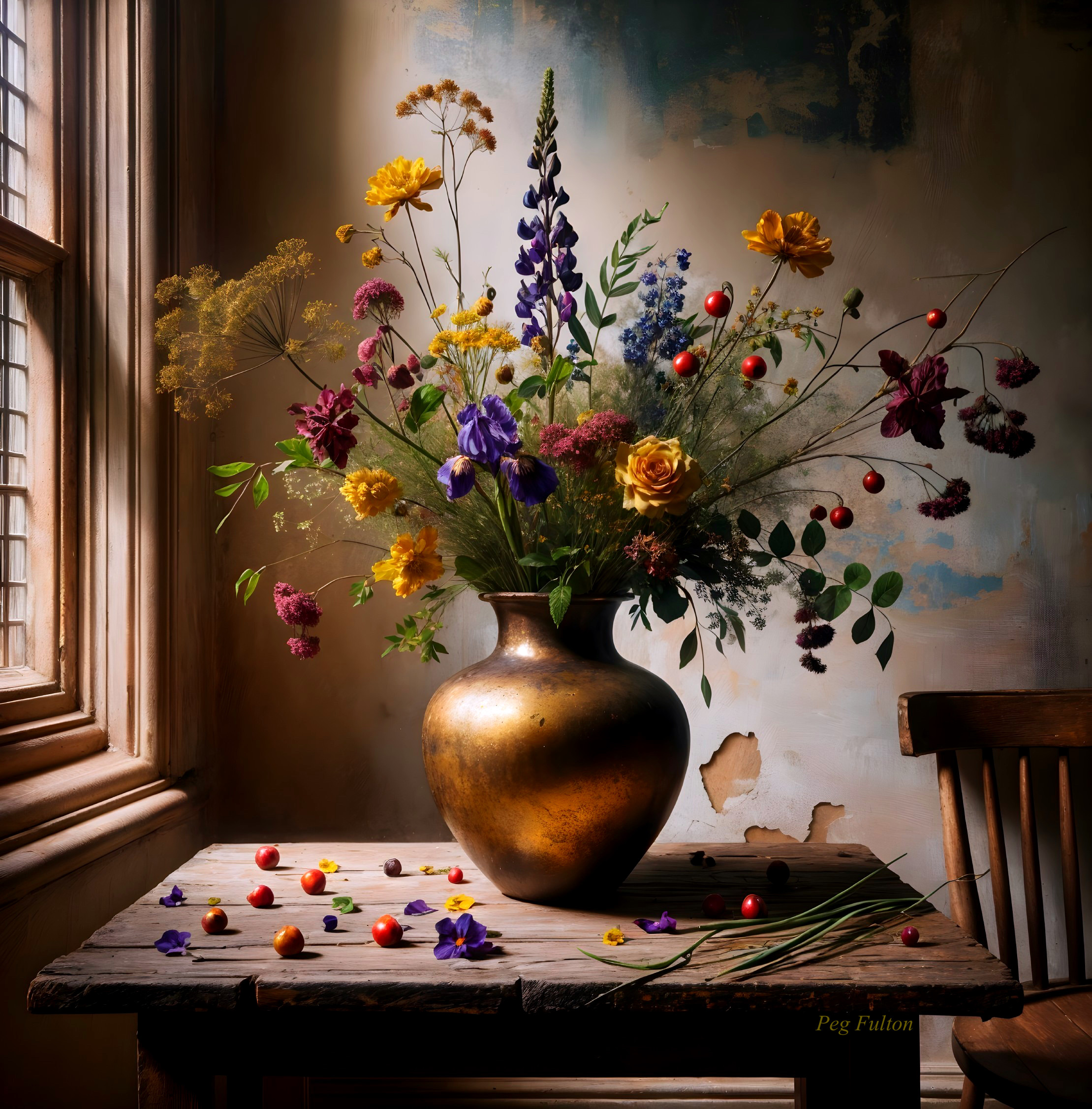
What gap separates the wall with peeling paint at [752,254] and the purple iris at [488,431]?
769mm

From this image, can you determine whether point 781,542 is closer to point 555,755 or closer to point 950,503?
point 950,503

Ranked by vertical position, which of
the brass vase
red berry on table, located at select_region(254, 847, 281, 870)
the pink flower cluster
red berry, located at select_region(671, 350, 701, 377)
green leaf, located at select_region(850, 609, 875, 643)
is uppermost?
red berry, located at select_region(671, 350, 701, 377)

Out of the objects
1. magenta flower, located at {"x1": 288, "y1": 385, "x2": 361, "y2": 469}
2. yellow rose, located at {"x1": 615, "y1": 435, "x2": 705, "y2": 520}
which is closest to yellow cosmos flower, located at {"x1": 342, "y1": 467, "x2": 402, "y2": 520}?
magenta flower, located at {"x1": 288, "y1": 385, "x2": 361, "y2": 469}

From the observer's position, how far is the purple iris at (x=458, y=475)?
86 centimetres

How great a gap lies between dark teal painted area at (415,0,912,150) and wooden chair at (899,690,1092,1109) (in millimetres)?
1052

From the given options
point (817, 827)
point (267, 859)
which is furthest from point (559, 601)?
point (817, 827)

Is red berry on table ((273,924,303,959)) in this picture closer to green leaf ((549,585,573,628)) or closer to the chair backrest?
green leaf ((549,585,573,628))

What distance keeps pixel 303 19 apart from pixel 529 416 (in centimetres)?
113

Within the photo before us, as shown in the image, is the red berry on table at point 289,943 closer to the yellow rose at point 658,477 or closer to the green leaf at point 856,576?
the yellow rose at point 658,477

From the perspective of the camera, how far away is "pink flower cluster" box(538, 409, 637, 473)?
2.86ft

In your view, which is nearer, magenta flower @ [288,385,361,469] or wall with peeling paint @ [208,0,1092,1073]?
magenta flower @ [288,385,361,469]

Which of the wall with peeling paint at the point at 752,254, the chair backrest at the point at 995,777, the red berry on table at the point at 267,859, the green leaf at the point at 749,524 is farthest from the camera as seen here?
the wall with peeling paint at the point at 752,254

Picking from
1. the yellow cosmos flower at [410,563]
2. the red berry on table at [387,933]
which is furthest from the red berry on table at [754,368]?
the red berry on table at [387,933]

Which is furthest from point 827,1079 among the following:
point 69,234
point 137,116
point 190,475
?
point 137,116
